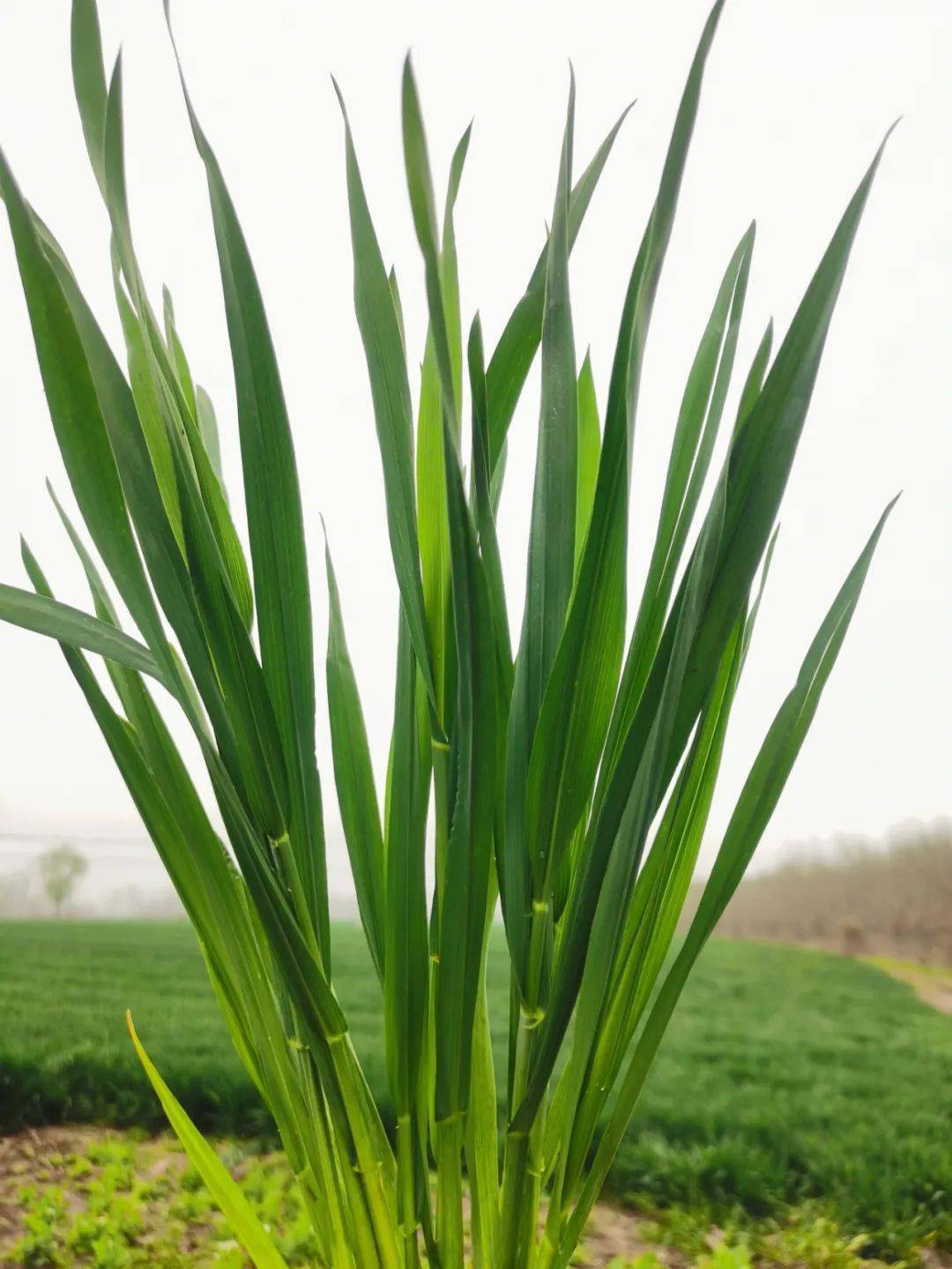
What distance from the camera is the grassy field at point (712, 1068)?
0.91 m

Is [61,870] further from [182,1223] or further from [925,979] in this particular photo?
[925,979]

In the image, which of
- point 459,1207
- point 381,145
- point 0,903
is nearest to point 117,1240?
point 0,903

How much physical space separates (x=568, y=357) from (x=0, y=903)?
1.11 meters

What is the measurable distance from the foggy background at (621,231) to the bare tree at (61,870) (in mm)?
36

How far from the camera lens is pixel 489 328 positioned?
1112 mm

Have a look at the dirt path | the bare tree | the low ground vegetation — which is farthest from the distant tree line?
the bare tree

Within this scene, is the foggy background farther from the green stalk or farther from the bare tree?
the green stalk

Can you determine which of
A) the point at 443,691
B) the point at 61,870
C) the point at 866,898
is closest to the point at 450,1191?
the point at 443,691

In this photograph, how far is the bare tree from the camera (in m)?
1.21

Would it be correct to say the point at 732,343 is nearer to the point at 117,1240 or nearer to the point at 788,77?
the point at 788,77

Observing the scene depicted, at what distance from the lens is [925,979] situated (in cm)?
104

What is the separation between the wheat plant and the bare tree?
0.80 metres

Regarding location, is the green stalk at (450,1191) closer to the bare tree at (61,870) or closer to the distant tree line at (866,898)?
the distant tree line at (866,898)


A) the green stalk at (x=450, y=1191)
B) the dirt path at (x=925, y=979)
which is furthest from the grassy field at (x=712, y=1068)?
the green stalk at (x=450, y=1191)
